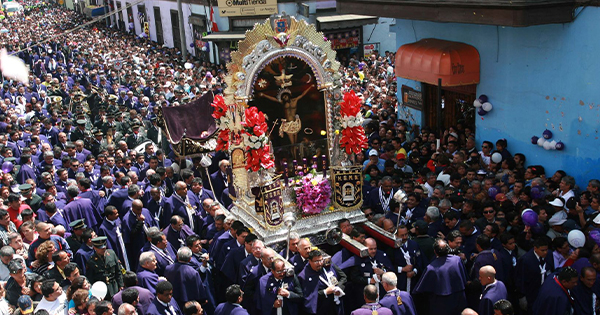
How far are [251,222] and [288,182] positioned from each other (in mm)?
928

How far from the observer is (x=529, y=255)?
25.7 ft

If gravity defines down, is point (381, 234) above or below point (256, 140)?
below

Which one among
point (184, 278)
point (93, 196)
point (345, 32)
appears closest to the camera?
point (184, 278)

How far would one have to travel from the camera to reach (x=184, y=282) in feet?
26.3

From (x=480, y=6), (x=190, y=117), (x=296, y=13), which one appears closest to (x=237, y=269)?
(x=190, y=117)

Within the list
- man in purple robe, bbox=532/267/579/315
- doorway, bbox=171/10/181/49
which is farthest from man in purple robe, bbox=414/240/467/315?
doorway, bbox=171/10/181/49

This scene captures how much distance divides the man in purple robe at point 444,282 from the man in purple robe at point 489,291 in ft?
1.81

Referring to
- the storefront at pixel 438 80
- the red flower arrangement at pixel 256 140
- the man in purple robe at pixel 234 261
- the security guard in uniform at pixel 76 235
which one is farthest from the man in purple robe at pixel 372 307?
the storefront at pixel 438 80

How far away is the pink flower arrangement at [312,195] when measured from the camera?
32.5 ft

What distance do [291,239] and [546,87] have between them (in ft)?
20.7

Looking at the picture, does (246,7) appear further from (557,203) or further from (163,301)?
(163,301)

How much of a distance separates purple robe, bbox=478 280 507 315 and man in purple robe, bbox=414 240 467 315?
599mm

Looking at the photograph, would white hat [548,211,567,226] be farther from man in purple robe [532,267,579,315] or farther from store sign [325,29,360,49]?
store sign [325,29,360,49]

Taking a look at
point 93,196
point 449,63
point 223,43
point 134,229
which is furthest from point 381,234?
point 223,43
